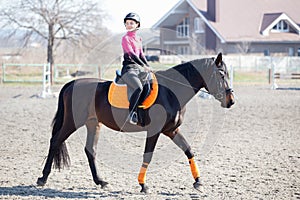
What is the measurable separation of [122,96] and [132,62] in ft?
1.51

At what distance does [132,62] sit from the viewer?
5496 mm

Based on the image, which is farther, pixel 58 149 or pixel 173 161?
pixel 173 161

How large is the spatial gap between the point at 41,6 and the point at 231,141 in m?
24.4

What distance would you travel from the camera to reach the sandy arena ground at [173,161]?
552 centimetres

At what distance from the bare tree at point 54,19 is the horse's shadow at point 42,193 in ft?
83.2

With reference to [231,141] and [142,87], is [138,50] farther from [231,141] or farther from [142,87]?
[231,141]

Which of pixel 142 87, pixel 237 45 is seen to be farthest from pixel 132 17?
pixel 237 45

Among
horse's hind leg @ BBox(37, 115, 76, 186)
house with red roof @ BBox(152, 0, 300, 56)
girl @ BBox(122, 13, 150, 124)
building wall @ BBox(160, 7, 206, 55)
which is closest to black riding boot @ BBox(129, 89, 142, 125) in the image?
girl @ BBox(122, 13, 150, 124)

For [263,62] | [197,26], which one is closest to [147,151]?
[263,62]

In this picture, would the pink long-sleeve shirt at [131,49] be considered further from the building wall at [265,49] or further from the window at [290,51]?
the window at [290,51]

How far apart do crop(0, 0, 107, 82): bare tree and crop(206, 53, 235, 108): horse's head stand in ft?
84.8

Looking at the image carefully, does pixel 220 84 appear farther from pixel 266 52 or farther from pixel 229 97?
pixel 266 52

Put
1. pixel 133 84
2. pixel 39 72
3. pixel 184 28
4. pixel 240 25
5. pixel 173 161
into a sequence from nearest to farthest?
pixel 133 84
pixel 173 161
pixel 39 72
pixel 240 25
pixel 184 28

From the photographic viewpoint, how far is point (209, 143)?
8.77 m
